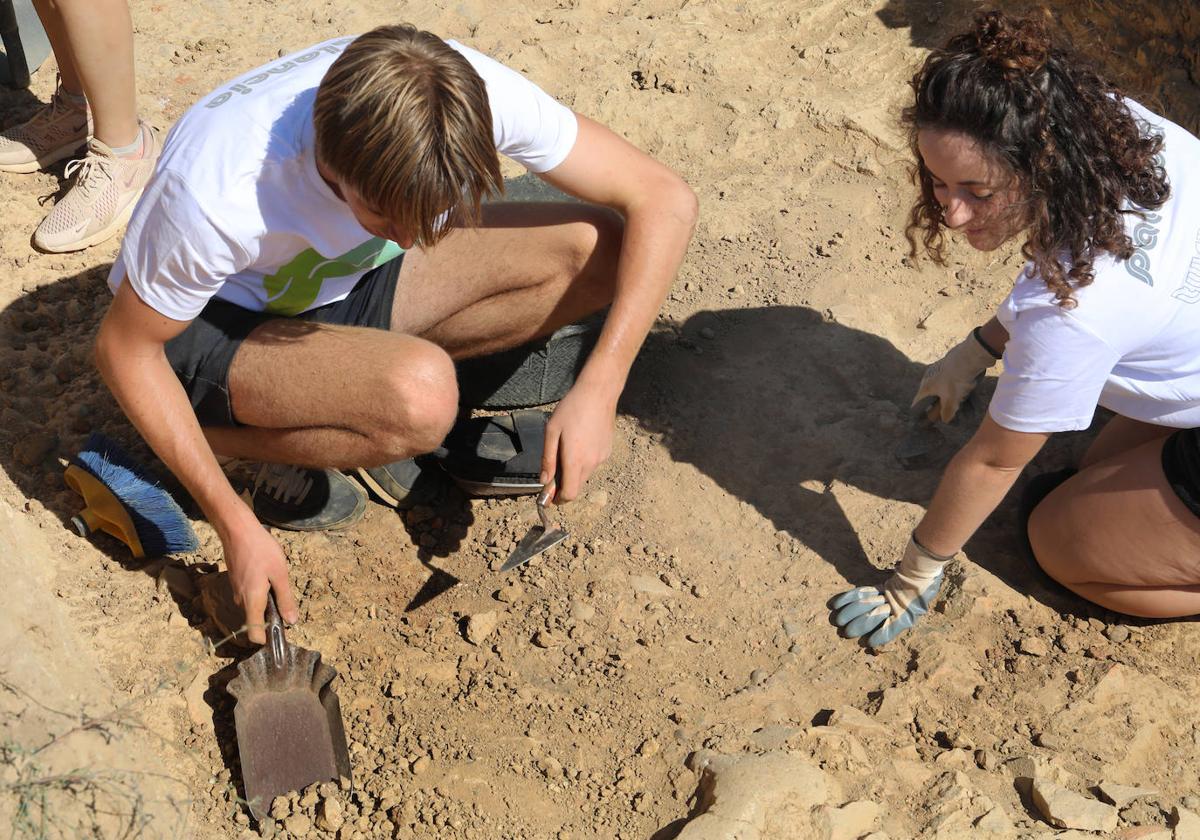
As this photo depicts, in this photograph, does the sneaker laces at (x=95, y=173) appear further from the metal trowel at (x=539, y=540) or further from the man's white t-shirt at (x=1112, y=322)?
the man's white t-shirt at (x=1112, y=322)

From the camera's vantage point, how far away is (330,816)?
197cm

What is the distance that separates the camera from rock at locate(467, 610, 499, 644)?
7.58 ft

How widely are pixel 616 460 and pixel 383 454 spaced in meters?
0.63

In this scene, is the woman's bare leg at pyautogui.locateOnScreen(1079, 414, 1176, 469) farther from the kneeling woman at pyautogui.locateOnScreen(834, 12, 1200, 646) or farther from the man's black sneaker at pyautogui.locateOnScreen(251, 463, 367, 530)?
the man's black sneaker at pyautogui.locateOnScreen(251, 463, 367, 530)

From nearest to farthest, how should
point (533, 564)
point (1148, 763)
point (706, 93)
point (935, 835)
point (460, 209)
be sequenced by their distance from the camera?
point (460, 209)
point (935, 835)
point (1148, 763)
point (533, 564)
point (706, 93)

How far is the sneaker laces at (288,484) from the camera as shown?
2484mm

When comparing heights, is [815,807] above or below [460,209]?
below

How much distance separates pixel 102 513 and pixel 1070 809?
196 centimetres

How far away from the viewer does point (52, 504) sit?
2447 millimetres

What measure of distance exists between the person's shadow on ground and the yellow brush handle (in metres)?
1.18

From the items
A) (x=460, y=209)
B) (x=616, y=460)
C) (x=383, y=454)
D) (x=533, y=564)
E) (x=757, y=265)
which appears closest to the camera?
(x=460, y=209)

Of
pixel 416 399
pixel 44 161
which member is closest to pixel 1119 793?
pixel 416 399

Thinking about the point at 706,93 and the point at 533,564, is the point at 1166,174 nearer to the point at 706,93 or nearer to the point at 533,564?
the point at 533,564

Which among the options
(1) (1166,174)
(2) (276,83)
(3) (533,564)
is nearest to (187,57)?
(2) (276,83)
